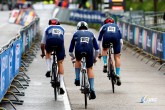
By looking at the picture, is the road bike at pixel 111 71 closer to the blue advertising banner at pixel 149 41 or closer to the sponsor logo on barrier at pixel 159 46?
the sponsor logo on barrier at pixel 159 46

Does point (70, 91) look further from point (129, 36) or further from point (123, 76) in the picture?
point (129, 36)

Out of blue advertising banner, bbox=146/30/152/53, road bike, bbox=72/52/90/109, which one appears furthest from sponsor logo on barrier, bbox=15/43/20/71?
blue advertising banner, bbox=146/30/152/53

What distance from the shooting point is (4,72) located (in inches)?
Result: 555

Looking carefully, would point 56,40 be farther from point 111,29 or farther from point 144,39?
point 144,39

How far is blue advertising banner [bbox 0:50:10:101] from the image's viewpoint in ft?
44.9

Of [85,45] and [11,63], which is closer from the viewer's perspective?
[85,45]

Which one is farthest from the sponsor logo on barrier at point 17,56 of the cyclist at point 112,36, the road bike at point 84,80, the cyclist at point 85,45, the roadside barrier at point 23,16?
the roadside barrier at point 23,16

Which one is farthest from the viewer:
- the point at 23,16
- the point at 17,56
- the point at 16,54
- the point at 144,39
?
the point at 23,16

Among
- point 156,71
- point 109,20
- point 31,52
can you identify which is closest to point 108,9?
point 31,52

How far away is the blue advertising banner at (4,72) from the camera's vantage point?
44.9 feet

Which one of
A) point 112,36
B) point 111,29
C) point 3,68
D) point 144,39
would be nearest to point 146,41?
point 144,39

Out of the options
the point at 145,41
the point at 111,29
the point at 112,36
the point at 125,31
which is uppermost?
the point at 111,29

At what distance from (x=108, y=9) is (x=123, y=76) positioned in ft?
102

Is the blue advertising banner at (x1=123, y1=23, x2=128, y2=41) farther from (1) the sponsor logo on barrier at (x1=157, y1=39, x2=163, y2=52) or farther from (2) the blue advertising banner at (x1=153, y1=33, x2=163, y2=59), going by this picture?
(1) the sponsor logo on barrier at (x1=157, y1=39, x2=163, y2=52)
